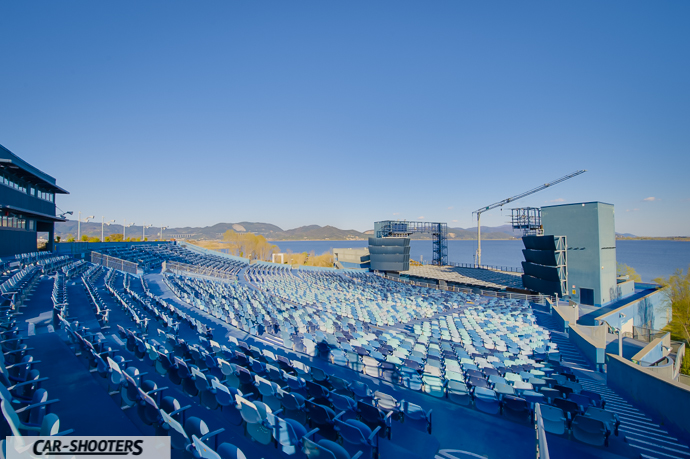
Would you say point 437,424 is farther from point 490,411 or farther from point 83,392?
point 83,392

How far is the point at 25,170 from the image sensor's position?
2289 centimetres

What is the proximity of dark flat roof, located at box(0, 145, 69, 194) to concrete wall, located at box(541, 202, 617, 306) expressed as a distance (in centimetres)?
4105

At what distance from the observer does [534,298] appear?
23.3 metres

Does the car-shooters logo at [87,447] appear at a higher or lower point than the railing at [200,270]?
higher

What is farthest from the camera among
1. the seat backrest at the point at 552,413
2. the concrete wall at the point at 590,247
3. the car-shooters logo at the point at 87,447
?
the concrete wall at the point at 590,247

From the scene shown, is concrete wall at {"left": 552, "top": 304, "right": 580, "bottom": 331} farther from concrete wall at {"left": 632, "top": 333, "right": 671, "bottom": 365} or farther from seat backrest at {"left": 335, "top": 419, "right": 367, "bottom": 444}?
seat backrest at {"left": 335, "top": 419, "right": 367, "bottom": 444}

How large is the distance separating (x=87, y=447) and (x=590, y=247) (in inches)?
1237

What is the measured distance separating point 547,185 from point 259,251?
272 ft

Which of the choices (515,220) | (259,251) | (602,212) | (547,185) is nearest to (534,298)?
(602,212)

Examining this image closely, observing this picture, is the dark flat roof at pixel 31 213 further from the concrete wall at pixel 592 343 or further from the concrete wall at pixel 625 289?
the concrete wall at pixel 625 289

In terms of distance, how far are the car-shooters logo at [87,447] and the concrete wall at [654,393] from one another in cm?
832

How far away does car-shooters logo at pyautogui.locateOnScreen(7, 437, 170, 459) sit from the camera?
8.46 feet

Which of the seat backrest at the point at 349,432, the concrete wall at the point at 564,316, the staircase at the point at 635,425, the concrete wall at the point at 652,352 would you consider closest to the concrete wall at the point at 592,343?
the staircase at the point at 635,425

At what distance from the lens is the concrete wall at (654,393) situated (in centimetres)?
553
